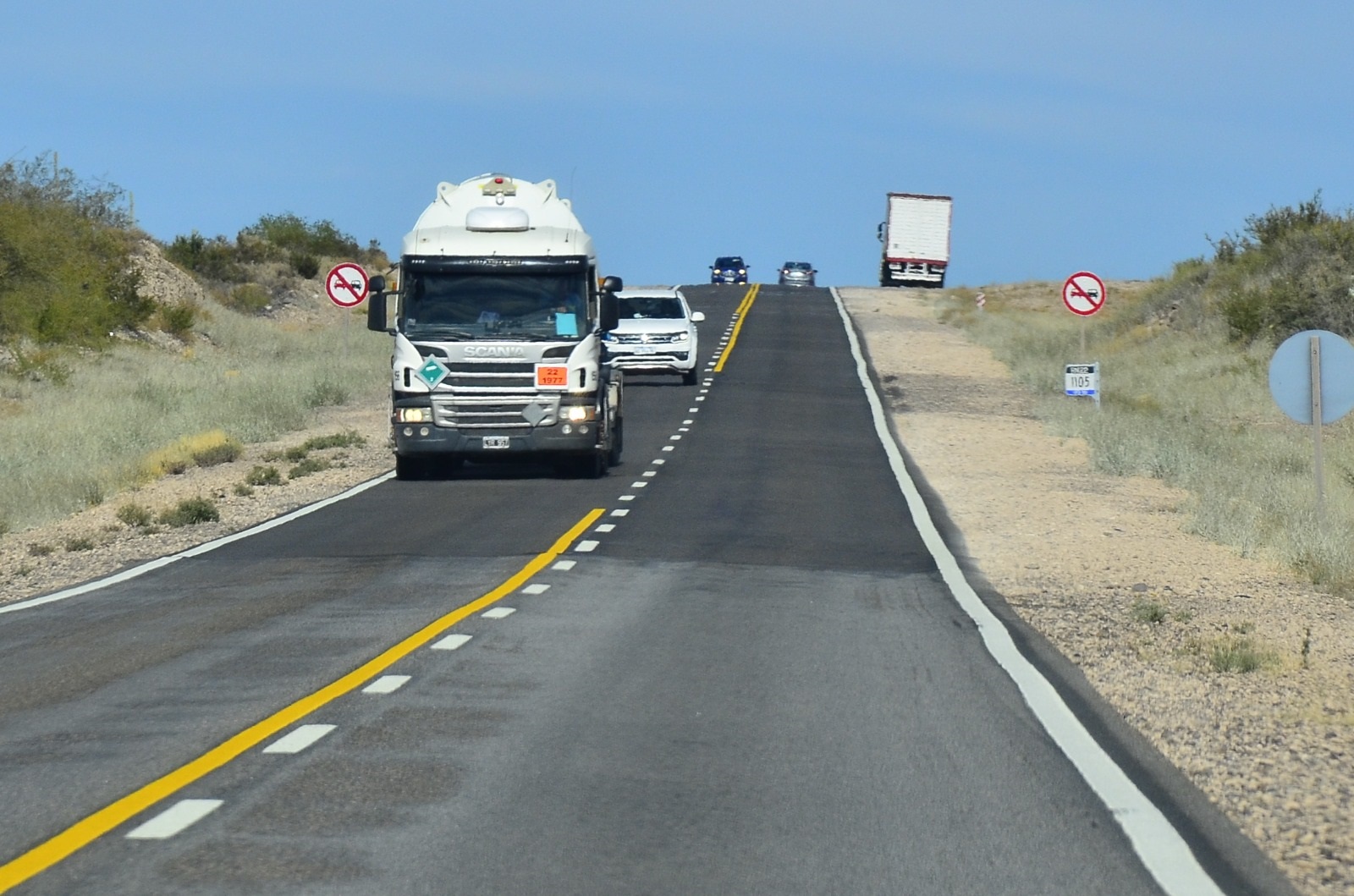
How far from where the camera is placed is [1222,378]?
40.1 m

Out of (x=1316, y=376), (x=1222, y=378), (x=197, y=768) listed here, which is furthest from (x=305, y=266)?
(x=197, y=768)

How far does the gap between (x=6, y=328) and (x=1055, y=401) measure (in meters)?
24.2

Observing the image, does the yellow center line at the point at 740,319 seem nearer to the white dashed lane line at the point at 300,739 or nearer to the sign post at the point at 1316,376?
the sign post at the point at 1316,376

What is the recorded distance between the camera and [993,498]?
22.1m

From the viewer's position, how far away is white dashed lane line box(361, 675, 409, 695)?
955 cm

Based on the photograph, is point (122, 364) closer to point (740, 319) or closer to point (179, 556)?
point (740, 319)

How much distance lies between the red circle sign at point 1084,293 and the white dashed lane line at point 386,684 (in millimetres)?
24846

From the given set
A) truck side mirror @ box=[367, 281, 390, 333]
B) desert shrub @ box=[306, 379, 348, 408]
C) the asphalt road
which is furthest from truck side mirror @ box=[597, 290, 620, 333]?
desert shrub @ box=[306, 379, 348, 408]

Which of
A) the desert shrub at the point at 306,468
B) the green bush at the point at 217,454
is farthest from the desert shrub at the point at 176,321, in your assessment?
the desert shrub at the point at 306,468

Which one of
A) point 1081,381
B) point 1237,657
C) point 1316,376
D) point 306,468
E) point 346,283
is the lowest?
point 306,468

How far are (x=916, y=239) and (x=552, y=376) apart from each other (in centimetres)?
5879

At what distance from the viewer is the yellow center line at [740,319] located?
46375 millimetres

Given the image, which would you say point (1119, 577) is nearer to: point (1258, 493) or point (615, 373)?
point (1258, 493)

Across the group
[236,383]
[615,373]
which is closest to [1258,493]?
[615,373]
